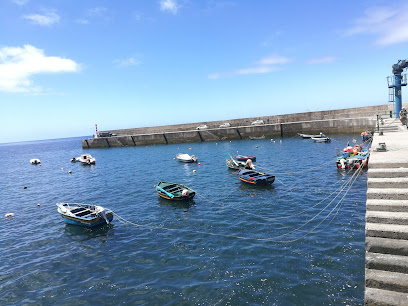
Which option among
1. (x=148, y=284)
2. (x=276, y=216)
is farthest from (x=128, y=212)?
(x=276, y=216)

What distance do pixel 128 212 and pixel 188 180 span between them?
36.5 ft

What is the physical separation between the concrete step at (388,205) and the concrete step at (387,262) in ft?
5.48

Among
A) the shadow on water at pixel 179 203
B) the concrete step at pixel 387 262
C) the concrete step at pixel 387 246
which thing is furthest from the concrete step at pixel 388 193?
the shadow on water at pixel 179 203

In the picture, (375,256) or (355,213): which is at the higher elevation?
(375,256)

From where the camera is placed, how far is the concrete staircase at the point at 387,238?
6.60 meters

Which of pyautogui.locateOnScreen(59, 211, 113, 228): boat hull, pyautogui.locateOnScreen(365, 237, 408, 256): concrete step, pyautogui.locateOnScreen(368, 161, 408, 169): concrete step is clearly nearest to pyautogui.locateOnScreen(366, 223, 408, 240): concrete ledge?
pyautogui.locateOnScreen(365, 237, 408, 256): concrete step

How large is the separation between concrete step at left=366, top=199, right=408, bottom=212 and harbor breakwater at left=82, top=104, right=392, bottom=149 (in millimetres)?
47331

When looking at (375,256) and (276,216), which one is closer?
(375,256)

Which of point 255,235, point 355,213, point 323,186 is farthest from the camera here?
point 323,186

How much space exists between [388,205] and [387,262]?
79.6 inches

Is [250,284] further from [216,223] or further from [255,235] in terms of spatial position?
[216,223]

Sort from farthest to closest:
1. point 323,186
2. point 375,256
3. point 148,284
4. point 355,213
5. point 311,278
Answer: point 323,186 < point 355,213 < point 148,284 < point 311,278 < point 375,256

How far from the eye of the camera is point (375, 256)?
23.8 ft

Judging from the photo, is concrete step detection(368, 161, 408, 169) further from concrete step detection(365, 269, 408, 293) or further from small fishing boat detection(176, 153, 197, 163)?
small fishing boat detection(176, 153, 197, 163)
